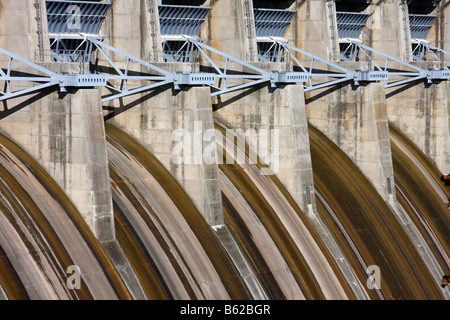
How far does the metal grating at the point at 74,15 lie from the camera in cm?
3164

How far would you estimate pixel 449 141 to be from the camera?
45.9 meters

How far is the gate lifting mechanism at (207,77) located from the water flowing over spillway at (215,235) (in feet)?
6.57

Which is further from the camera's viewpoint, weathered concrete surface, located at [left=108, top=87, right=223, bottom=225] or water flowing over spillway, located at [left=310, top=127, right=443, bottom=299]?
water flowing over spillway, located at [left=310, top=127, right=443, bottom=299]

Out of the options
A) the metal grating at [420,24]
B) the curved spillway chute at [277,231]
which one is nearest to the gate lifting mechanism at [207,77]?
the curved spillway chute at [277,231]

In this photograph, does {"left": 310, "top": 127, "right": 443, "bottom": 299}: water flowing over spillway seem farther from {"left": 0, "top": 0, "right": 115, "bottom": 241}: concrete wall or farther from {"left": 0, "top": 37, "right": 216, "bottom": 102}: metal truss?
{"left": 0, "top": 0, "right": 115, "bottom": 241}: concrete wall

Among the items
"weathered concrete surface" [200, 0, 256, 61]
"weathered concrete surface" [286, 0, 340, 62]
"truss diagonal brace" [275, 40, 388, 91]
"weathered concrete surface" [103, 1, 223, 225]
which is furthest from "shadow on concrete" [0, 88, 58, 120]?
"weathered concrete surface" [286, 0, 340, 62]

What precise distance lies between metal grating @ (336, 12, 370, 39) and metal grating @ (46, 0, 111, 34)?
628 inches

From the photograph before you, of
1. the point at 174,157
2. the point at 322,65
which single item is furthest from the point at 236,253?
the point at 322,65

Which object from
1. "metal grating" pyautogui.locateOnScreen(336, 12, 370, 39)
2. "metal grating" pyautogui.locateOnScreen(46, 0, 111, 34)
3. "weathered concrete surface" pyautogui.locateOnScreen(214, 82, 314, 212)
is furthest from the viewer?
"metal grating" pyautogui.locateOnScreen(336, 12, 370, 39)

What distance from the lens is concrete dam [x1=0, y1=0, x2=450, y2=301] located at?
88.9 ft

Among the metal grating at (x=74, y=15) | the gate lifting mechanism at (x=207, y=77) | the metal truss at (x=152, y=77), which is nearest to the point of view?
the gate lifting mechanism at (x=207, y=77)

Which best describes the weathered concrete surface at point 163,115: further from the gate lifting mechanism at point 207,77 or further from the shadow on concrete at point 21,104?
the shadow on concrete at point 21,104

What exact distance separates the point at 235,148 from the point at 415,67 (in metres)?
13.3
